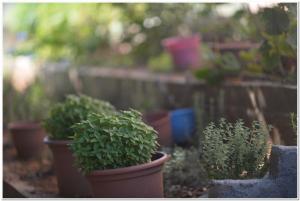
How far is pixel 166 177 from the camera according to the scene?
13.4 feet

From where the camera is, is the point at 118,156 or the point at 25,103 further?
the point at 25,103

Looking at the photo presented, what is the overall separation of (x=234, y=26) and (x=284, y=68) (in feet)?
5.66

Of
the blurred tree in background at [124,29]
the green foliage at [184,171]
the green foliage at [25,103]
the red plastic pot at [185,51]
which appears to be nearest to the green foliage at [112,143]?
the green foliage at [184,171]

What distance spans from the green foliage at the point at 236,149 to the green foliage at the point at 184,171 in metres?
0.77

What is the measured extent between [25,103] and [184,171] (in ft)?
9.93

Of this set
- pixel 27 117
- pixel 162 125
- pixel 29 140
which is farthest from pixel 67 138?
pixel 27 117

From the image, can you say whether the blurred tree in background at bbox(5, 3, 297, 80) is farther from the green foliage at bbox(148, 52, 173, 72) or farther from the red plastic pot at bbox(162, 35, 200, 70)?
the red plastic pot at bbox(162, 35, 200, 70)

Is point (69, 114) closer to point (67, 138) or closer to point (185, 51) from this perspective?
point (67, 138)

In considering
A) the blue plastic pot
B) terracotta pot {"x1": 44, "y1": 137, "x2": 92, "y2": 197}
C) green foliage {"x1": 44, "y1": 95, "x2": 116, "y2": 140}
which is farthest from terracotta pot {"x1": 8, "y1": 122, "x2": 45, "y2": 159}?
terracotta pot {"x1": 44, "y1": 137, "x2": 92, "y2": 197}

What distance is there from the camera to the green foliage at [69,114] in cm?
424

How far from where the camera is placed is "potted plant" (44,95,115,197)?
4195 millimetres

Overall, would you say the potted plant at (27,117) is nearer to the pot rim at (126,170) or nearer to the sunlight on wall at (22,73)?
the sunlight on wall at (22,73)

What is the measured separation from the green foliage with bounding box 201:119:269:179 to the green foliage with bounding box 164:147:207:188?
77cm

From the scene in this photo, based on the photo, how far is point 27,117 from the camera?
6742 mm
